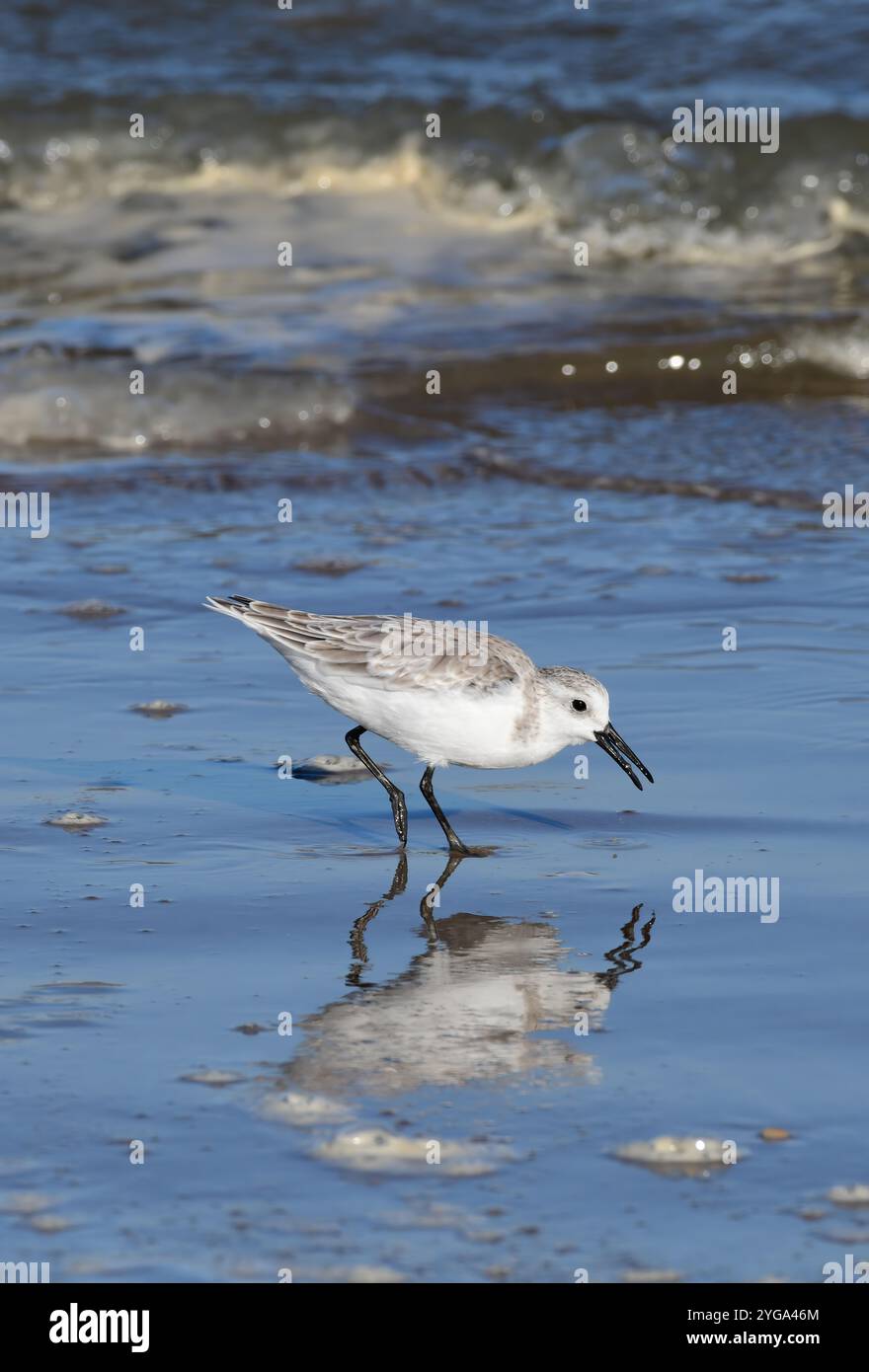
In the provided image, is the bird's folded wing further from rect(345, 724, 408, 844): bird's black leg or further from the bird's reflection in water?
the bird's reflection in water

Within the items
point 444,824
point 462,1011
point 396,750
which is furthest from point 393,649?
point 462,1011

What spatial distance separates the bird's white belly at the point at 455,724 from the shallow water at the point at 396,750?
272 mm

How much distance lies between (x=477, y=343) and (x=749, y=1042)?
852cm

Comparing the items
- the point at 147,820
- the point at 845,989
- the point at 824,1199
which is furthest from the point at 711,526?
the point at 824,1199

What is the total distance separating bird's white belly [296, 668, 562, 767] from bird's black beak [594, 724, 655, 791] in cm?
13

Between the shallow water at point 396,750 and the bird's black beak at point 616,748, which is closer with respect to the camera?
the shallow water at point 396,750

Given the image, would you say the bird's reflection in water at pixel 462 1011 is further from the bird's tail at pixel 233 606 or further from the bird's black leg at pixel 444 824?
the bird's tail at pixel 233 606

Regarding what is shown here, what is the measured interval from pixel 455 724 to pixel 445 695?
9 cm

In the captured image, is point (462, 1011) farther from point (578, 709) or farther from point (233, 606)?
point (233, 606)

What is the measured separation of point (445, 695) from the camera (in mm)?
5395

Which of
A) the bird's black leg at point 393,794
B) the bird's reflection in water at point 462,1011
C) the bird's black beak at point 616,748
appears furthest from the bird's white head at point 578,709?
the bird's reflection in water at point 462,1011

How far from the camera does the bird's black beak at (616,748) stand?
5.50m

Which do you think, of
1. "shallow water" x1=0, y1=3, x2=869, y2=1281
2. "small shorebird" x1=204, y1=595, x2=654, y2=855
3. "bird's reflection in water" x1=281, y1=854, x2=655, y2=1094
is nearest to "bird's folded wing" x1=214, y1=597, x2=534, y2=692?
"small shorebird" x1=204, y1=595, x2=654, y2=855
